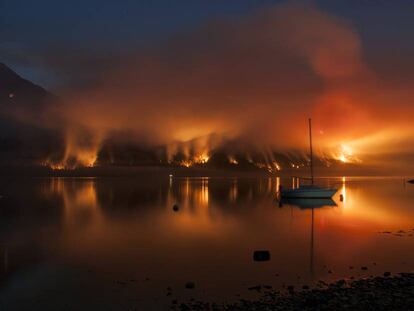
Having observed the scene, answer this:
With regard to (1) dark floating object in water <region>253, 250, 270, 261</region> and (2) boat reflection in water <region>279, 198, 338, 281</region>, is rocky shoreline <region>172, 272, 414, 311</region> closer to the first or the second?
(2) boat reflection in water <region>279, 198, 338, 281</region>

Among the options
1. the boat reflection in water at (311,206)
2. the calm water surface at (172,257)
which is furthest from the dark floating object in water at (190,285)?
the boat reflection in water at (311,206)

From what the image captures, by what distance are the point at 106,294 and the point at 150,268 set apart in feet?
18.0

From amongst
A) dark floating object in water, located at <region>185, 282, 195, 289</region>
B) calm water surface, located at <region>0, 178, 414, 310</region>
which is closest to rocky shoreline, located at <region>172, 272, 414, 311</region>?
calm water surface, located at <region>0, 178, 414, 310</region>

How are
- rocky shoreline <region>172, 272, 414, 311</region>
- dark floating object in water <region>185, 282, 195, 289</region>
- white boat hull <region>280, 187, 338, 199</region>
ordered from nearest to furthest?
rocky shoreline <region>172, 272, 414, 311</region> → dark floating object in water <region>185, 282, 195, 289</region> → white boat hull <region>280, 187, 338, 199</region>

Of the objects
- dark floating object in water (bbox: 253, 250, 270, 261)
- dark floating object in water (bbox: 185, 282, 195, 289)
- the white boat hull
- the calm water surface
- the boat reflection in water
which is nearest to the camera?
the calm water surface

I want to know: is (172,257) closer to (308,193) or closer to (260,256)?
(260,256)

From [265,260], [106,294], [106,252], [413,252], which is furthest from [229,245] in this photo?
[106,294]

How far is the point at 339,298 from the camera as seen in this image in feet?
53.9

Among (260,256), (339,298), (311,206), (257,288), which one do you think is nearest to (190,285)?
(257,288)

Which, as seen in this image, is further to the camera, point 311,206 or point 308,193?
point 308,193

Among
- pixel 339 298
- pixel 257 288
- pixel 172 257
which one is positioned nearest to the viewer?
pixel 339 298

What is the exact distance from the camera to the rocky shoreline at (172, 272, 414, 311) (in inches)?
607

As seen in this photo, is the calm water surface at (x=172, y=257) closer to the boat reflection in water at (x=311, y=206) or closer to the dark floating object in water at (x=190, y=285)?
the boat reflection in water at (x=311, y=206)

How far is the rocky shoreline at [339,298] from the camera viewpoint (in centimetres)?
1541
